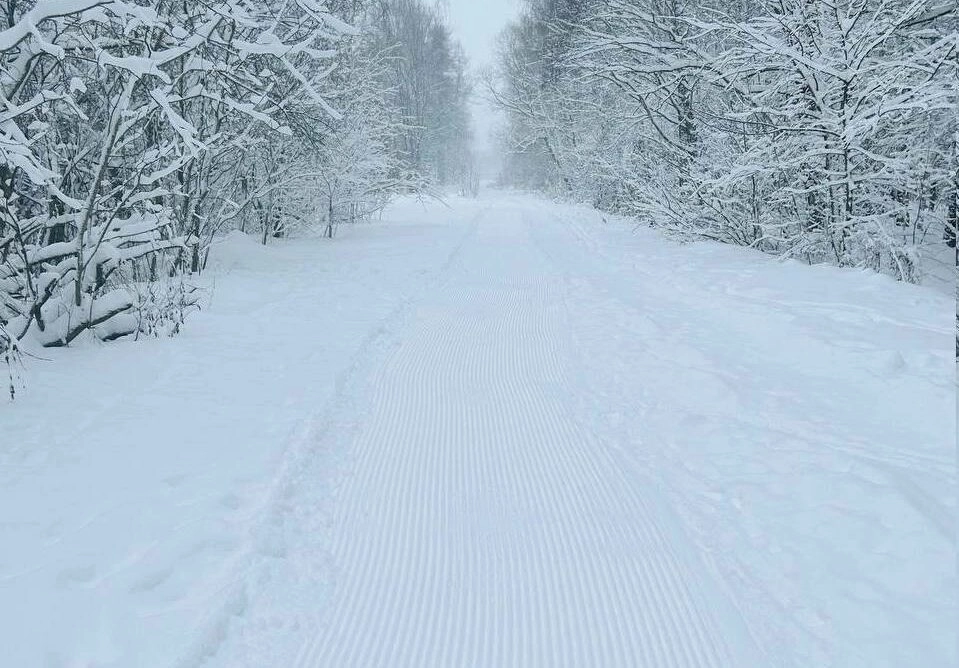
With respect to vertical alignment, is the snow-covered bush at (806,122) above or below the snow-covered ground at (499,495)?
above

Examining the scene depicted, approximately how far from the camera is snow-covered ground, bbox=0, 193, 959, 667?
234 centimetres

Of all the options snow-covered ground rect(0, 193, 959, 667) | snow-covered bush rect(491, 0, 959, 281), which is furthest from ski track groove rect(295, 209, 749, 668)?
snow-covered bush rect(491, 0, 959, 281)

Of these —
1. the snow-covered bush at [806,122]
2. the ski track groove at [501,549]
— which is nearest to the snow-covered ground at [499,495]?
the ski track groove at [501,549]

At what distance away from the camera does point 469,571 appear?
9.05 feet

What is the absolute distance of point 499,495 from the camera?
3.41m

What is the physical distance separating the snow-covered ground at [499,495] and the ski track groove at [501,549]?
1 cm

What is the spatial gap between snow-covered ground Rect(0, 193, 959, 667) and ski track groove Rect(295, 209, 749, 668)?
15mm

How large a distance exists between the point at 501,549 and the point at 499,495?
517mm

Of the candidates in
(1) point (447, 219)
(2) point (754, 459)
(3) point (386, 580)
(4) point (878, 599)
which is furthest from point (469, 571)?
(1) point (447, 219)

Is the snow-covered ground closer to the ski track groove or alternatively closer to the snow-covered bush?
Result: the ski track groove

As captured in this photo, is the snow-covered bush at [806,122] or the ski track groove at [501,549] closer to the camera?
the ski track groove at [501,549]

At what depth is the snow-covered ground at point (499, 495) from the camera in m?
2.34

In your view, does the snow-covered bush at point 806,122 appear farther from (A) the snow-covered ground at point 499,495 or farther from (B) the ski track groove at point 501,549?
(B) the ski track groove at point 501,549

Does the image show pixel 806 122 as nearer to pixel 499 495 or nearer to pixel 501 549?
pixel 499 495
